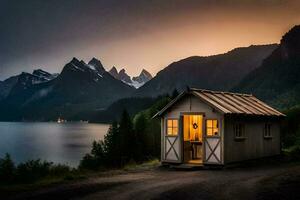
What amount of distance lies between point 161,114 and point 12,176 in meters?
12.1

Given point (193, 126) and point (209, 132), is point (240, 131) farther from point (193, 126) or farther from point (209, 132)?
point (193, 126)

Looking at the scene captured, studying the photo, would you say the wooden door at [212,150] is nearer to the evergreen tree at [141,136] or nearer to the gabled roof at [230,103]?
the gabled roof at [230,103]

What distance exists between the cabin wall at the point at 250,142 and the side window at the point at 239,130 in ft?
0.68

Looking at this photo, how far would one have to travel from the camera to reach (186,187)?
18.6 meters

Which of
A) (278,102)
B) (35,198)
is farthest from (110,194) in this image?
(278,102)

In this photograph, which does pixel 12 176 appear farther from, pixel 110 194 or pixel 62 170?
pixel 110 194

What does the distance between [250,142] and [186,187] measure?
12.1m

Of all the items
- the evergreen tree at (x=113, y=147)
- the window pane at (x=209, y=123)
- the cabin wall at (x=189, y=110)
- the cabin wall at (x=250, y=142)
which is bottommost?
the evergreen tree at (x=113, y=147)

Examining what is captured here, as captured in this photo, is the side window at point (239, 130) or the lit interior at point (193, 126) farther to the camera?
the lit interior at point (193, 126)

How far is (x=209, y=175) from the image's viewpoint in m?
23.4

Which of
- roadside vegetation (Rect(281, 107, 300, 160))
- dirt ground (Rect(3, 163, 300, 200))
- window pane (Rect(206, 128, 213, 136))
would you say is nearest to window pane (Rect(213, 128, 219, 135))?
window pane (Rect(206, 128, 213, 136))

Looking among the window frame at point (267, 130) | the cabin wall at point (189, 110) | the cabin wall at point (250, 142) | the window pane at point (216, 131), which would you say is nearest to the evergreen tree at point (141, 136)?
the cabin wall at point (250, 142)

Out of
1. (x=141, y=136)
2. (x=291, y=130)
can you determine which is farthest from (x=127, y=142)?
(x=291, y=130)

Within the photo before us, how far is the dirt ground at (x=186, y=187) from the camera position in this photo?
55.0ft
